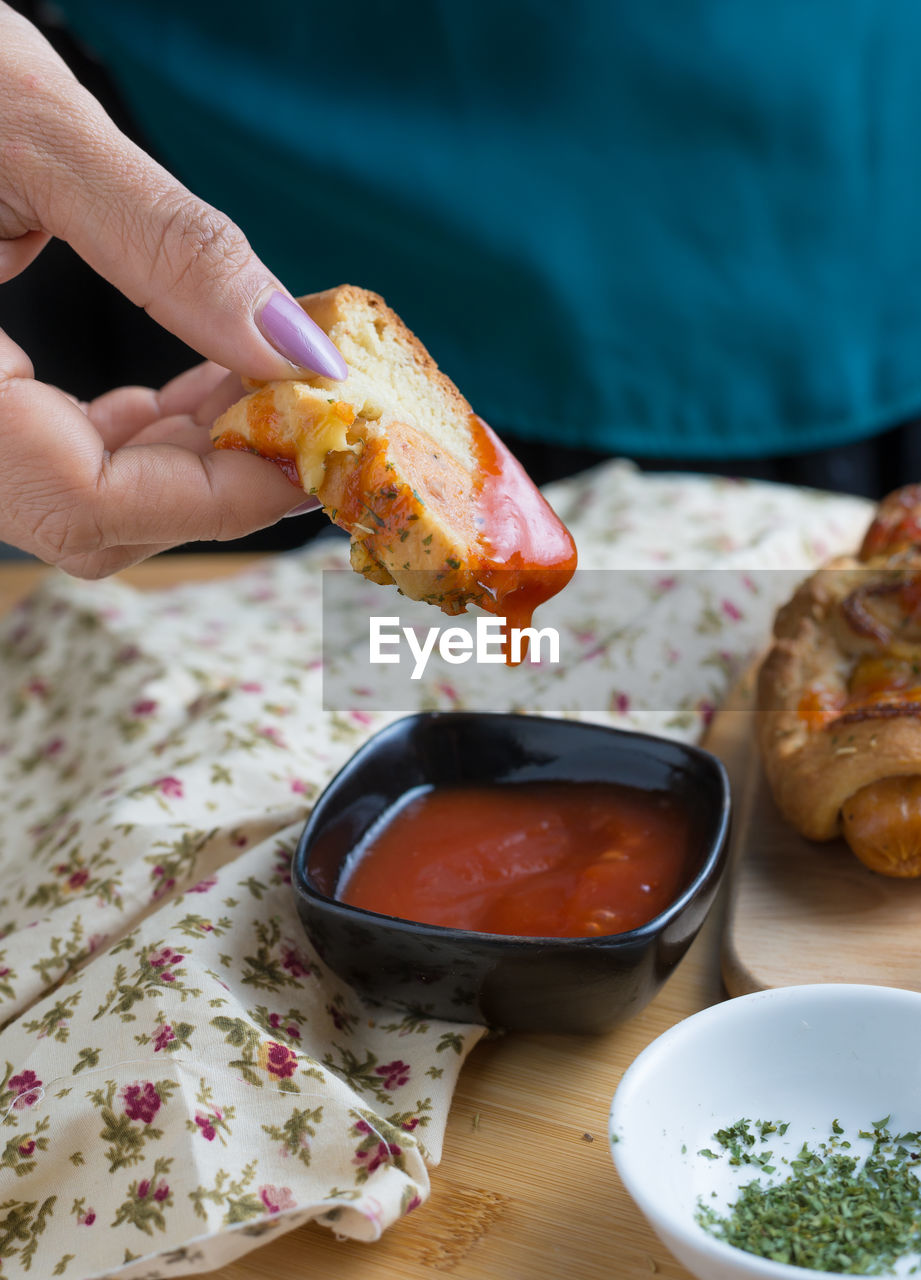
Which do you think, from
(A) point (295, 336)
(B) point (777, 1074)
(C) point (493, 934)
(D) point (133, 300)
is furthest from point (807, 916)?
(D) point (133, 300)

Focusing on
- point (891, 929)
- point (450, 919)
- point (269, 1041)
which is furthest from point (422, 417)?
point (891, 929)

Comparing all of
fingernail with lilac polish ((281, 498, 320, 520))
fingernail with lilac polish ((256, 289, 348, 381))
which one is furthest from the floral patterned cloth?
fingernail with lilac polish ((256, 289, 348, 381))

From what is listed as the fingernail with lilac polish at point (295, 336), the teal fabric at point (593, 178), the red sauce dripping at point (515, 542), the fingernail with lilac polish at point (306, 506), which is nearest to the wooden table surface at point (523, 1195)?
the red sauce dripping at point (515, 542)

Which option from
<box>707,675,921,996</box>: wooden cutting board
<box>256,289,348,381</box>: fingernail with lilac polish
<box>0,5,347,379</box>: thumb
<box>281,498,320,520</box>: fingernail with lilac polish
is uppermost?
<box>0,5,347,379</box>: thumb

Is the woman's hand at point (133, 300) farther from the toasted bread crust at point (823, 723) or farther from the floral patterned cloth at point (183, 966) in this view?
the toasted bread crust at point (823, 723)

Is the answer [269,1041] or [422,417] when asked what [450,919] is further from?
[422,417]

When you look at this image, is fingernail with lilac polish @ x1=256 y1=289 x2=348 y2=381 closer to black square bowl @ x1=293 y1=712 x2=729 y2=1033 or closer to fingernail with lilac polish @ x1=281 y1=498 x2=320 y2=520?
fingernail with lilac polish @ x1=281 y1=498 x2=320 y2=520

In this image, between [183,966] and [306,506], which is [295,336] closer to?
[306,506]
